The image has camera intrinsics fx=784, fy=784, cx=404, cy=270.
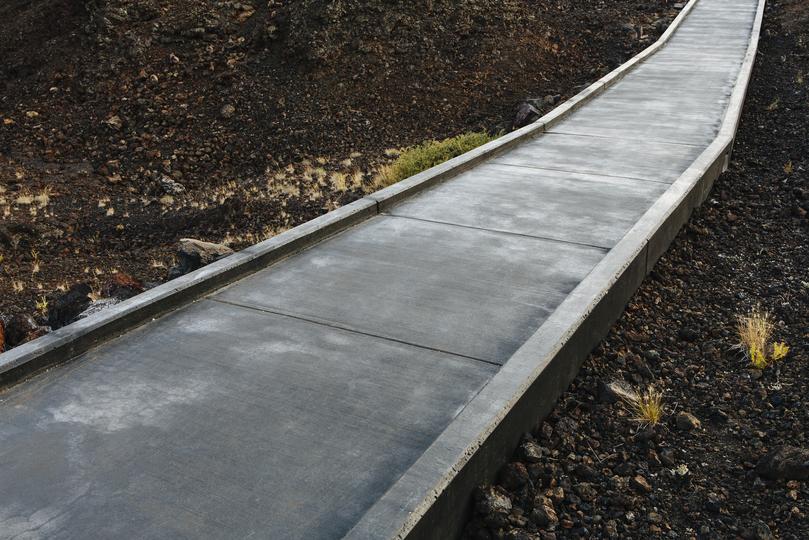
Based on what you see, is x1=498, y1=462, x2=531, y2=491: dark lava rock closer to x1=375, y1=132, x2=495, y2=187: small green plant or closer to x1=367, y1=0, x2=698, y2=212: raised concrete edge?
x1=367, y1=0, x2=698, y2=212: raised concrete edge

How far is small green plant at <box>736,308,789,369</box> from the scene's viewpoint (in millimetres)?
5520

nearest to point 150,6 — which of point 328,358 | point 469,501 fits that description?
point 328,358

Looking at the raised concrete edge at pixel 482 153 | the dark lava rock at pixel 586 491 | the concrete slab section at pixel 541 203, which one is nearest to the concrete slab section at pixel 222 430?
the dark lava rock at pixel 586 491

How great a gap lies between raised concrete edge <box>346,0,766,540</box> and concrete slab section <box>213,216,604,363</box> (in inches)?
10.0

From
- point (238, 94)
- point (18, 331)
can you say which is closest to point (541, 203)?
point (18, 331)

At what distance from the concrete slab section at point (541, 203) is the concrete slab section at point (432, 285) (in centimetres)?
31

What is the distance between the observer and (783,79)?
1533cm

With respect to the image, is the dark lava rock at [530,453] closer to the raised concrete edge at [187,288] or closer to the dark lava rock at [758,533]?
the dark lava rock at [758,533]

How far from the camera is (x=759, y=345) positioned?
18.4ft

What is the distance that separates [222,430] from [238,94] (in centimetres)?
1404

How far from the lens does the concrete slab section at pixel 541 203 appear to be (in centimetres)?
710

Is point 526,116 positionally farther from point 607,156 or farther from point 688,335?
point 688,335

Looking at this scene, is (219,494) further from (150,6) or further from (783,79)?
(150,6)

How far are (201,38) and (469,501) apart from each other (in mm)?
17326
